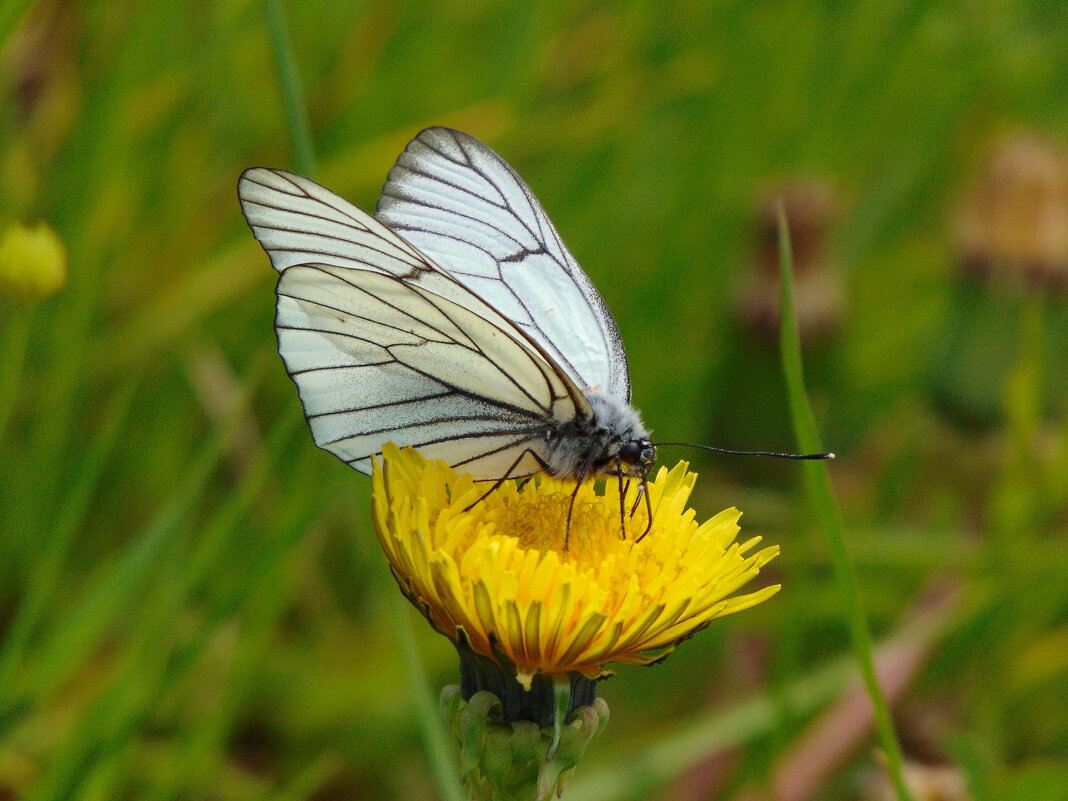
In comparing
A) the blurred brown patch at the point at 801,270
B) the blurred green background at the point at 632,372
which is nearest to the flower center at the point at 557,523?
the blurred green background at the point at 632,372

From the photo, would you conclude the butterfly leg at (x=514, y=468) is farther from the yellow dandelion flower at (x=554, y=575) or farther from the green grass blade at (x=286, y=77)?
the green grass blade at (x=286, y=77)

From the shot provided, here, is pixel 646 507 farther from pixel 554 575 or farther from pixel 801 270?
pixel 801 270

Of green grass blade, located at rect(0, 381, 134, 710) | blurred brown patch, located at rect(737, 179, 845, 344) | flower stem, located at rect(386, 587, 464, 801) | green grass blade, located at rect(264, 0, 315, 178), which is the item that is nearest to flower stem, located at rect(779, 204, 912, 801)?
flower stem, located at rect(386, 587, 464, 801)

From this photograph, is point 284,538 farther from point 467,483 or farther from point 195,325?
point 195,325

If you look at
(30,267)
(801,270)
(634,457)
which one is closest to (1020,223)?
(801,270)

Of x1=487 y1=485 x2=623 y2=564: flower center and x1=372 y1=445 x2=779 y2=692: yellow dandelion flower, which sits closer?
x1=372 y1=445 x2=779 y2=692: yellow dandelion flower

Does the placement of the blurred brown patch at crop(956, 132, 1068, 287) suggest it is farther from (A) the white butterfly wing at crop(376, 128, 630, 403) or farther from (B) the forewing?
(B) the forewing
